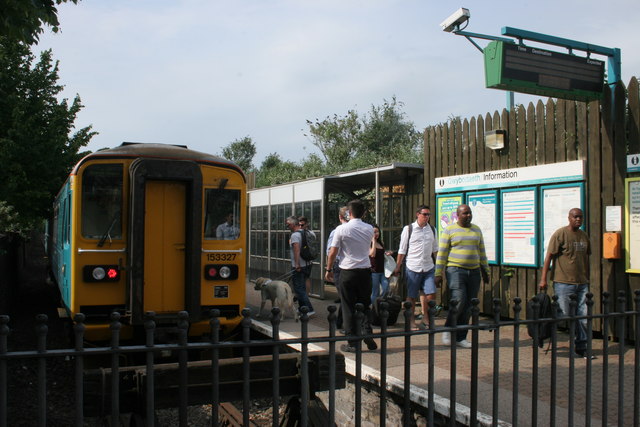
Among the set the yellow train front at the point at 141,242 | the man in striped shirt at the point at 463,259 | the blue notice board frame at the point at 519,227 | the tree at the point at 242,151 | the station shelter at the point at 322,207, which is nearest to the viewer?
the yellow train front at the point at 141,242

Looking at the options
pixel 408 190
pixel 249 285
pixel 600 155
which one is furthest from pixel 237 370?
pixel 249 285

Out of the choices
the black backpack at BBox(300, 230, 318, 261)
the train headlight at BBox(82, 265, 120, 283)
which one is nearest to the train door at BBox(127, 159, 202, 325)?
the train headlight at BBox(82, 265, 120, 283)

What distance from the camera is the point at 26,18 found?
640cm

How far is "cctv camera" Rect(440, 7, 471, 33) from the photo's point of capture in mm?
8234

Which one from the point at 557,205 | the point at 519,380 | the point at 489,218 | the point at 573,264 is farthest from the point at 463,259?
the point at 489,218

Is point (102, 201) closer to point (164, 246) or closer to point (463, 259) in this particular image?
point (164, 246)

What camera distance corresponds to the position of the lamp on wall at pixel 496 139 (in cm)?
941

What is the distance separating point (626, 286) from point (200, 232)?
5.51 meters

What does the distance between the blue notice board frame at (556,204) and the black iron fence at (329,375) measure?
1.98 m

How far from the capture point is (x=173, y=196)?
736 cm

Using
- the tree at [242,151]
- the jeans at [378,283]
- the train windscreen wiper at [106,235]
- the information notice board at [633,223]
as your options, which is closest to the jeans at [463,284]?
the information notice board at [633,223]

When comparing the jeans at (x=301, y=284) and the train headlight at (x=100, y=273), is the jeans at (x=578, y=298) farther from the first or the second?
the train headlight at (x=100, y=273)

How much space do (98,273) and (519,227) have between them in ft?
20.2

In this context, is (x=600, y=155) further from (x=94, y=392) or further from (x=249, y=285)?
(x=249, y=285)
